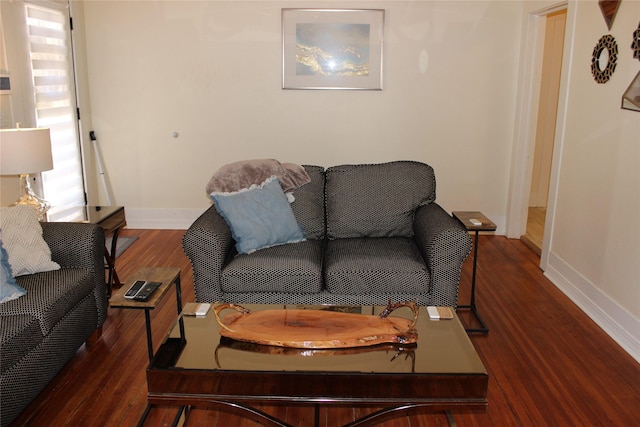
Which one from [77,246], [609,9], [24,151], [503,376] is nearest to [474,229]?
[503,376]

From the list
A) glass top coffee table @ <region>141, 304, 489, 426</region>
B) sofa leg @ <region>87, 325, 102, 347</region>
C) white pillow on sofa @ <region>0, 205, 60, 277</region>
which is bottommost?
sofa leg @ <region>87, 325, 102, 347</region>

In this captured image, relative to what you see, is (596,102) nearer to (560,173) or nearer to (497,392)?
(560,173)

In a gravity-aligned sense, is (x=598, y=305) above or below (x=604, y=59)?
below

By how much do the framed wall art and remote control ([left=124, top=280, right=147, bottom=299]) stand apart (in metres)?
2.93

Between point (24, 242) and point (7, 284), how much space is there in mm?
363

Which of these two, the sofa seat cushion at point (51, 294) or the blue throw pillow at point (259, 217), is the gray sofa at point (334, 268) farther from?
the sofa seat cushion at point (51, 294)

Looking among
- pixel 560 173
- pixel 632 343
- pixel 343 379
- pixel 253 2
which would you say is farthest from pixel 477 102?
pixel 343 379

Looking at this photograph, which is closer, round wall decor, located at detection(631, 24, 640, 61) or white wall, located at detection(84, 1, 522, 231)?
round wall decor, located at detection(631, 24, 640, 61)

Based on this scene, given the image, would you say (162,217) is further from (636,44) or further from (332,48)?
(636,44)

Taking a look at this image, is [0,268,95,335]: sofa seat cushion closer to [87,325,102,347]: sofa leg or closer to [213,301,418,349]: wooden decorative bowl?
[87,325,102,347]: sofa leg

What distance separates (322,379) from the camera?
203 centimetres

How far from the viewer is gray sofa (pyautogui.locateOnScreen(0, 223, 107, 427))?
2.29 m

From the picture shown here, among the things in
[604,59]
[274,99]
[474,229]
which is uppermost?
[604,59]

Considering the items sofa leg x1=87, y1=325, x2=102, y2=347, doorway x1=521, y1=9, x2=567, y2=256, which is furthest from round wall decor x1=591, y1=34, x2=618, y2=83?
sofa leg x1=87, y1=325, x2=102, y2=347
